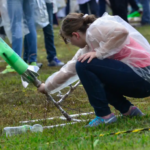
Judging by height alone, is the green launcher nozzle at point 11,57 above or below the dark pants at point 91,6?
above

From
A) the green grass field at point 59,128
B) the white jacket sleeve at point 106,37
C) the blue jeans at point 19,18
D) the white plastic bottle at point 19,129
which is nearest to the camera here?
the green grass field at point 59,128

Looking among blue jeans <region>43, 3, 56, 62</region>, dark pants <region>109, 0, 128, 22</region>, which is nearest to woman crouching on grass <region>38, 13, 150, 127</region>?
blue jeans <region>43, 3, 56, 62</region>

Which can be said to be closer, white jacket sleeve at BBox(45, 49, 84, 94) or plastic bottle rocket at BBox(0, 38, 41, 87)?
plastic bottle rocket at BBox(0, 38, 41, 87)

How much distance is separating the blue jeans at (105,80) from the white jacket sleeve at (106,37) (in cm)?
8

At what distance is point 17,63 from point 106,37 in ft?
2.35

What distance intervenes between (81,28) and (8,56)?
61cm

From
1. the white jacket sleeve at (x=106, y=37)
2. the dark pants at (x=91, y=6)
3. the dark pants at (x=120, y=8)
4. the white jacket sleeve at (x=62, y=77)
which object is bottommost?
the dark pants at (x=91, y=6)

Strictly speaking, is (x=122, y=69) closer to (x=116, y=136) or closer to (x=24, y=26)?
(x=116, y=136)

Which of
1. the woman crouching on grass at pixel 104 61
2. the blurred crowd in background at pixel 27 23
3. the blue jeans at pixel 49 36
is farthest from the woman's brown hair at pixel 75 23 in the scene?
the blue jeans at pixel 49 36

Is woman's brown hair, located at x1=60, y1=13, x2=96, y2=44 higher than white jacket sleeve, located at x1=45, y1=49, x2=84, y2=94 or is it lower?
higher

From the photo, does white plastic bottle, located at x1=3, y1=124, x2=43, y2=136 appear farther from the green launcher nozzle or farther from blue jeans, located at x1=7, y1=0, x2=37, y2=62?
blue jeans, located at x1=7, y1=0, x2=37, y2=62

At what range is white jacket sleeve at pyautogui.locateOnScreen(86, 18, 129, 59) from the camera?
2873 millimetres

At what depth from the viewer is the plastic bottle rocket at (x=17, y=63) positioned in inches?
116

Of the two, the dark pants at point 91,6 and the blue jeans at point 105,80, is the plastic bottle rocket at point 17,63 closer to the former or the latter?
the blue jeans at point 105,80
